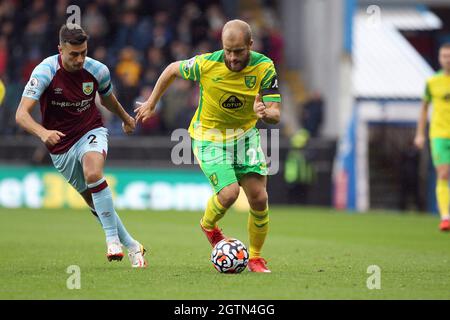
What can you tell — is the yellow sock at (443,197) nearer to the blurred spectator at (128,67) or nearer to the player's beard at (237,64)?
the player's beard at (237,64)

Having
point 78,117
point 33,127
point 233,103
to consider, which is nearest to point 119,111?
point 78,117

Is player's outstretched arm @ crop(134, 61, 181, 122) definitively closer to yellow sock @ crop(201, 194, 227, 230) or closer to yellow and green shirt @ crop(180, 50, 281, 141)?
yellow and green shirt @ crop(180, 50, 281, 141)

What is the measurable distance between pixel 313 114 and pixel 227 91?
47.1 ft

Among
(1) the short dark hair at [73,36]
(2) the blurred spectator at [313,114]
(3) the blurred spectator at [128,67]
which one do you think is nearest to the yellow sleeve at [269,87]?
(1) the short dark hair at [73,36]

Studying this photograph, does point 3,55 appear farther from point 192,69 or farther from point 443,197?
point 192,69

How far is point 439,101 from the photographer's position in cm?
1520

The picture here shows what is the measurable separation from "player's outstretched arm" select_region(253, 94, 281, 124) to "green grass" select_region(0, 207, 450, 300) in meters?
1.34

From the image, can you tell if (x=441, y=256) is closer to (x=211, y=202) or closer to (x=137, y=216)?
(x=211, y=202)

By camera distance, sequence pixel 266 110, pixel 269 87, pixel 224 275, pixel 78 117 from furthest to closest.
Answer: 1. pixel 78 117
2. pixel 269 87
3. pixel 266 110
4. pixel 224 275

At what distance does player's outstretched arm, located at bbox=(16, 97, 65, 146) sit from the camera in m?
8.66

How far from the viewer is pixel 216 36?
24.4 metres

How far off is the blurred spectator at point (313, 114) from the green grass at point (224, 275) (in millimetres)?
5008
